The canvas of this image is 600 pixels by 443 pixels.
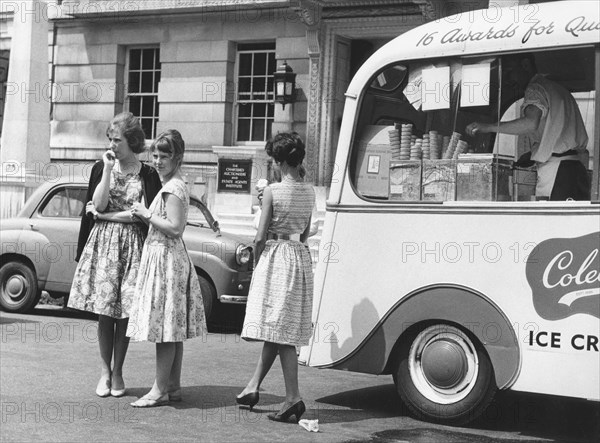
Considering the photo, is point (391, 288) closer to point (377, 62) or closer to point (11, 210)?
point (377, 62)

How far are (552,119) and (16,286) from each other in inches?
341

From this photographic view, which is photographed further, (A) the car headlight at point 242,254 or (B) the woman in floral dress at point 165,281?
(A) the car headlight at point 242,254

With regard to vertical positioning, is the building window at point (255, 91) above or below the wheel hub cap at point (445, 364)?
above

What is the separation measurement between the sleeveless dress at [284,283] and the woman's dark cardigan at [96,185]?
3.68ft

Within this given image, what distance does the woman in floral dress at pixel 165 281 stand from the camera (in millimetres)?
7457

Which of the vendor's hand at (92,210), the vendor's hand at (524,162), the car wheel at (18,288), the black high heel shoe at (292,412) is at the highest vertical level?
the vendor's hand at (524,162)

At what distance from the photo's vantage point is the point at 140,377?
351 inches

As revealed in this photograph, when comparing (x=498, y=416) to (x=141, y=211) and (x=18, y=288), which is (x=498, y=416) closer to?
(x=141, y=211)

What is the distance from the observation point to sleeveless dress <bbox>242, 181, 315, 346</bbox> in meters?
7.27

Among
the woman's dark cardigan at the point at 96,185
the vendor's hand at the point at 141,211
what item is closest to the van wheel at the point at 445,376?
the vendor's hand at the point at 141,211

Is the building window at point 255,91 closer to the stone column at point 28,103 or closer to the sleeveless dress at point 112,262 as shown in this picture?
the stone column at point 28,103

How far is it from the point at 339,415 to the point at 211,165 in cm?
1585

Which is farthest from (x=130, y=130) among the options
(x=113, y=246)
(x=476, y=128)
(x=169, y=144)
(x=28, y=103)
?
(x=28, y=103)

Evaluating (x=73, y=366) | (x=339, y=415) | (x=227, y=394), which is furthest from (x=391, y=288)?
(x=73, y=366)
